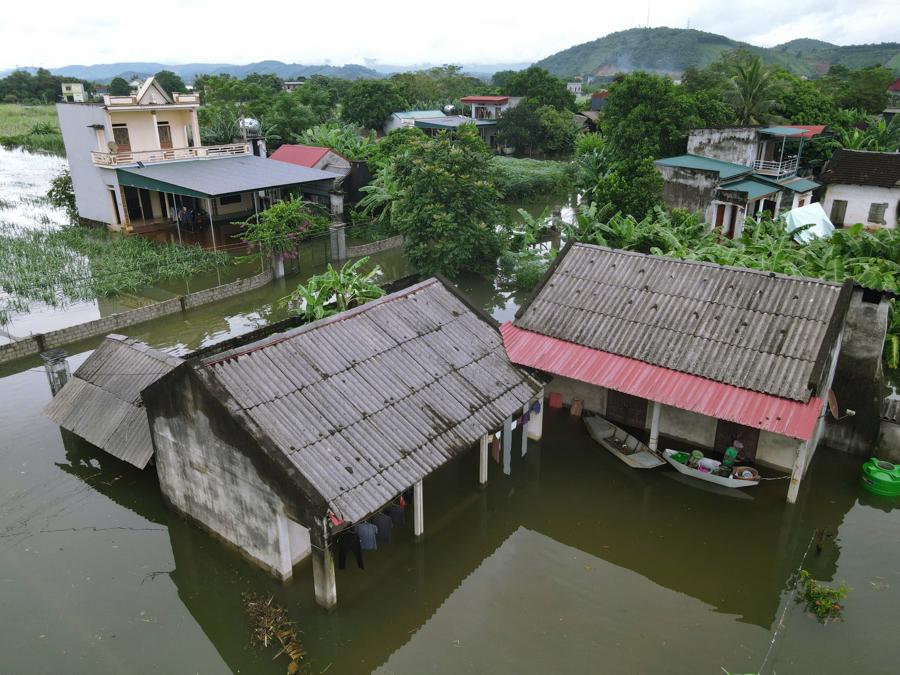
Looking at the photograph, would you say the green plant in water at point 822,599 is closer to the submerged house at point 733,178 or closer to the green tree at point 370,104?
the submerged house at point 733,178

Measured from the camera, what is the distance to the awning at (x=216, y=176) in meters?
27.2

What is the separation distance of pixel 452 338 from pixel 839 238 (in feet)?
51.2

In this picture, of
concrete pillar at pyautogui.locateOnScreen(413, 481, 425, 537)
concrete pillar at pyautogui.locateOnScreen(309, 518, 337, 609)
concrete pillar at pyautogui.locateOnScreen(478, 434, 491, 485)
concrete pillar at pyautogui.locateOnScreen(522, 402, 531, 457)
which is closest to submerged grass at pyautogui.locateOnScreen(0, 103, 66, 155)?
concrete pillar at pyautogui.locateOnScreen(522, 402, 531, 457)

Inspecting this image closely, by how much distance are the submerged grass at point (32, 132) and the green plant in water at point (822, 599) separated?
66630 mm

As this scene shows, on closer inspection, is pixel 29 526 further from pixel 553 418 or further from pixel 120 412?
pixel 553 418

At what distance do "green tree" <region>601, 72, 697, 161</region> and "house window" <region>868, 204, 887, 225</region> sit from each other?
9488 mm

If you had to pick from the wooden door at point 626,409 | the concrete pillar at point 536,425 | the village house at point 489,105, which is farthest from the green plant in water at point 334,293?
the village house at point 489,105

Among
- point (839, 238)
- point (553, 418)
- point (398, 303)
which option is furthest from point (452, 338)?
point (839, 238)

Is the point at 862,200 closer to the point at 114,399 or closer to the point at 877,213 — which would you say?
the point at 877,213

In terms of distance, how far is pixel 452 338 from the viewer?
1311cm

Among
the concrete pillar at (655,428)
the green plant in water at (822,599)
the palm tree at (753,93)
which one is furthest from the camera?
the palm tree at (753,93)

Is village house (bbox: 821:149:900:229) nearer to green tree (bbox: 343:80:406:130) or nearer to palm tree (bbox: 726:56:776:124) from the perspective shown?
palm tree (bbox: 726:56:776:124)

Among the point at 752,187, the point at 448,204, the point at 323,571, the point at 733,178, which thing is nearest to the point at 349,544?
the point at 323,571

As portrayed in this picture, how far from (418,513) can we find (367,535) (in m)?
1.19
